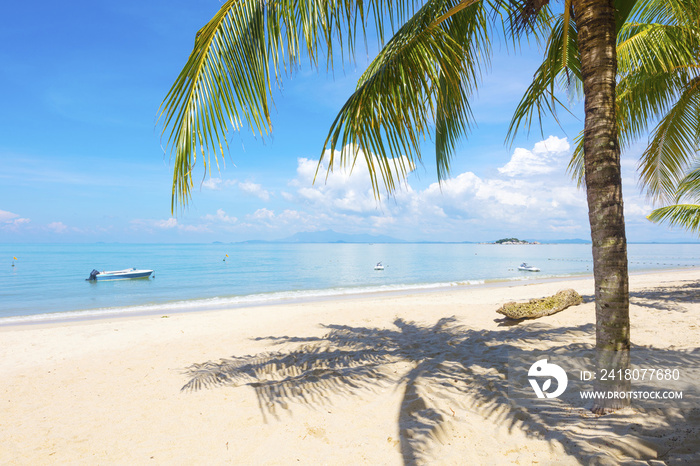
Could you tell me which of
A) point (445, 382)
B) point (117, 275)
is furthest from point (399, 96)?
point (117, 275)

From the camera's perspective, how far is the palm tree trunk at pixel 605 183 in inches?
105

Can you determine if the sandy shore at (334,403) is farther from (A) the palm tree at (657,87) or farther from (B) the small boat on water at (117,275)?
(B) the small boat on water at (117,275)

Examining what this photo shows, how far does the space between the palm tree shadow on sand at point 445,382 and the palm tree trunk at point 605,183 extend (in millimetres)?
509

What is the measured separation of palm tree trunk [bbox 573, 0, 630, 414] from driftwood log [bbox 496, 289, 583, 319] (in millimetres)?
4301

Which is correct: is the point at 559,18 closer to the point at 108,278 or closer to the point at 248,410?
the point at 248,410

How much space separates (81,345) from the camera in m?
7.75

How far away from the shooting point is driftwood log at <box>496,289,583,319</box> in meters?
6.88

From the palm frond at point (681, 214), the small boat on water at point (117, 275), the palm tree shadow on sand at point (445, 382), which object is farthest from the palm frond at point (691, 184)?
the small boat on water at point (117, 275)

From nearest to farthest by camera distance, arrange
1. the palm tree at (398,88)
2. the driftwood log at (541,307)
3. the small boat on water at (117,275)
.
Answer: the palm tree at (398,88)
the driftwood log at (541,307)
the small boat on water at (117,275)

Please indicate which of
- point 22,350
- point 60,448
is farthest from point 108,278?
point 60,448

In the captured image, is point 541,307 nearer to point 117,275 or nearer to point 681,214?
point 681,214

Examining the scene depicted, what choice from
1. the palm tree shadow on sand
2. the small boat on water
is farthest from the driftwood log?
the small boat on water

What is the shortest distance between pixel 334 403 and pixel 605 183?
10.5 feet

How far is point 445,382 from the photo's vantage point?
3986 mm
